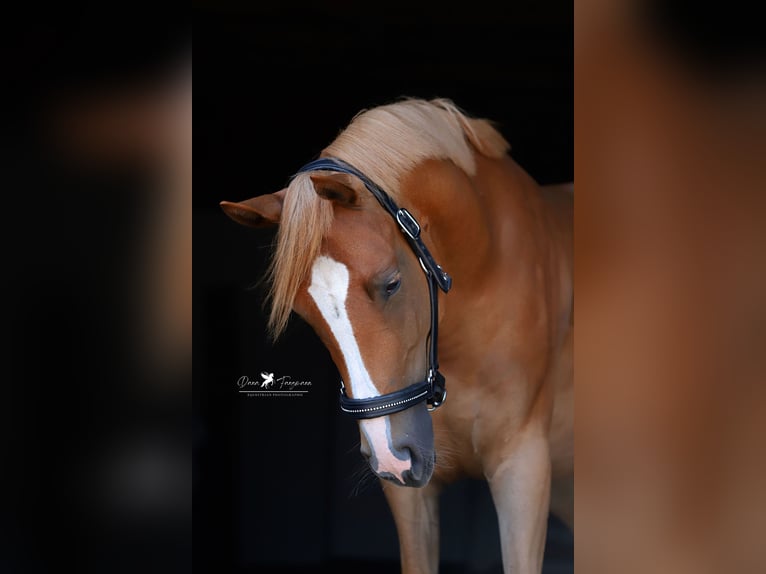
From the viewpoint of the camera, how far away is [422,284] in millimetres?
2201

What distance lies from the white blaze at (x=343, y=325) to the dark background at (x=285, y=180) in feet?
2.29

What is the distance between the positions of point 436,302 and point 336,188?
1.49 feet

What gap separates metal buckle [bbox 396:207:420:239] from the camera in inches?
85.0

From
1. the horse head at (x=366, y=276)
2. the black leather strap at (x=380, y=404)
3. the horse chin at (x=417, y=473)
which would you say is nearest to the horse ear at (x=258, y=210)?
the horse head at (x=366, y=276)

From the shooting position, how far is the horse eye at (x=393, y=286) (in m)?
2.07

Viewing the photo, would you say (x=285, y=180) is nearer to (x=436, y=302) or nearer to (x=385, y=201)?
(x=385, y=201)

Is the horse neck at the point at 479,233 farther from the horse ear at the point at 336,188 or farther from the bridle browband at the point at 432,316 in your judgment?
the horse ear at the point at 336,188

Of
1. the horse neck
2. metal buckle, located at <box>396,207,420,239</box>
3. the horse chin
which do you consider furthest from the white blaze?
the horse neck

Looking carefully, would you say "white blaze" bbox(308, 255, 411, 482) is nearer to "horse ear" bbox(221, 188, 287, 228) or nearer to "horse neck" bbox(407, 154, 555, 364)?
"horse ear" bbox(221, 188, 287, 228)
